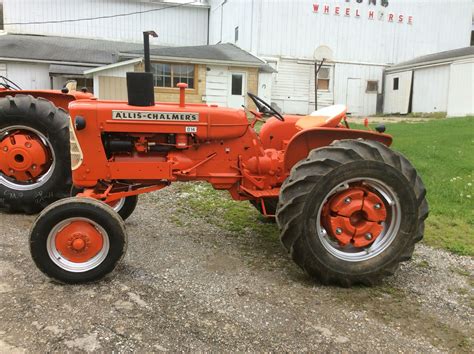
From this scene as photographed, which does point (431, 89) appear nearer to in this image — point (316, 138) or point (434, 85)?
point (434, 85)

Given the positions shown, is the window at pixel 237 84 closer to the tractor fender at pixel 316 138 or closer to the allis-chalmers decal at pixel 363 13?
the allis-chalmers decal at pixel 363 13

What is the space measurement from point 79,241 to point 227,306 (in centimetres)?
116

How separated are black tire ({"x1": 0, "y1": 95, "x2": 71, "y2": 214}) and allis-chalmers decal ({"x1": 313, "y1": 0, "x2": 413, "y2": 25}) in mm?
17372

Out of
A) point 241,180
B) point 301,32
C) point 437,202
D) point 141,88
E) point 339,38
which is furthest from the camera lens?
point 339,38

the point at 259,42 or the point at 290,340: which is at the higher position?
the point at 259,42

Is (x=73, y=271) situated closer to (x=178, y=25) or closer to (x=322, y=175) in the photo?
(x=322, y=175)

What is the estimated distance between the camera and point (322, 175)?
3246 mm

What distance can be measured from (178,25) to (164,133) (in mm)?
23637

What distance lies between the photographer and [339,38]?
68.4 feet

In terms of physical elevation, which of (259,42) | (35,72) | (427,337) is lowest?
(427,337)

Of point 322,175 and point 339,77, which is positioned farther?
point 339,77

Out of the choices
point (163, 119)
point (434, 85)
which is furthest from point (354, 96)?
point (163, 119)

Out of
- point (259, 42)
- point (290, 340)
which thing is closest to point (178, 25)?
point (259, 42)

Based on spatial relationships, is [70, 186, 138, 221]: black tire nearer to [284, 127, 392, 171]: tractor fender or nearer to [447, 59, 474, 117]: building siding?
[284, 127, 392, 171]: tractor fender
